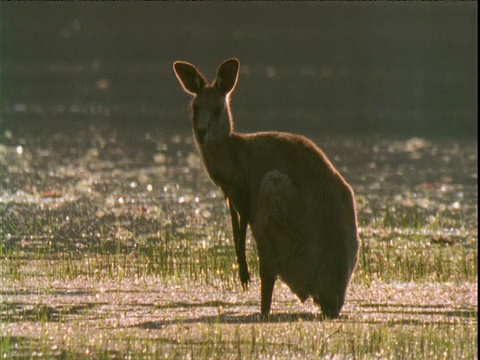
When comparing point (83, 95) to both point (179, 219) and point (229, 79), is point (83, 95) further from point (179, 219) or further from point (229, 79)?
point (229, 79)

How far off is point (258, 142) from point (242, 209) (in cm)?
42

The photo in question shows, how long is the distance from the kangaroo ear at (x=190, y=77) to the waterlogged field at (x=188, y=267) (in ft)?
4.24

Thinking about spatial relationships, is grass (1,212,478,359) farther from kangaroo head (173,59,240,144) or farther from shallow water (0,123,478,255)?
kangaroo head (173,59,240,144)

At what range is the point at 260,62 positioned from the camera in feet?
109

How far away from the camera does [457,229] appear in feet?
39.3

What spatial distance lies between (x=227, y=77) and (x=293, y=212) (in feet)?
3.32

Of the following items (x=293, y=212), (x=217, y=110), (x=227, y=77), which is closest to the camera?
(x=293, y=212)

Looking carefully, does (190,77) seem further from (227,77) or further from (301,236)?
(301,236)

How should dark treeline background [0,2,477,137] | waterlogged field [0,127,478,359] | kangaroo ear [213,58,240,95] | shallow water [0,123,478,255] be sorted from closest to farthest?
waterlogged field [0,127,478,359], kangaroo ear [213,58,240,95], shallow water [0,123,478,255], dark treeline background [0,2,477,137]

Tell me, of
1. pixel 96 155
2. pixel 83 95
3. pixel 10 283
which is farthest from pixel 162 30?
pixel 10 283

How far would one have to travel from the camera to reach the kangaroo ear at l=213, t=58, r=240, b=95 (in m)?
8.16

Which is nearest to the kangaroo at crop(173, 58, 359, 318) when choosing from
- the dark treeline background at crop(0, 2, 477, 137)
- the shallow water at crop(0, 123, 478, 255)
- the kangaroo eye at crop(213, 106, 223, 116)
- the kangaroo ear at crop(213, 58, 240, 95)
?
the kangaroo eye at crop(213, 106, 223, 116)

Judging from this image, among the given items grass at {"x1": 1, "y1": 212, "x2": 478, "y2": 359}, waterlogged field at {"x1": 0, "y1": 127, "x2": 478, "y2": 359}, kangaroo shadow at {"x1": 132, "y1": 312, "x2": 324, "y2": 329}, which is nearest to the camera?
grass at {"x1": 1, "y1": 212, "x2": 478, "y2": 359}

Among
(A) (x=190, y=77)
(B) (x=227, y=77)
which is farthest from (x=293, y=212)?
(A) (x=190, y=77)
